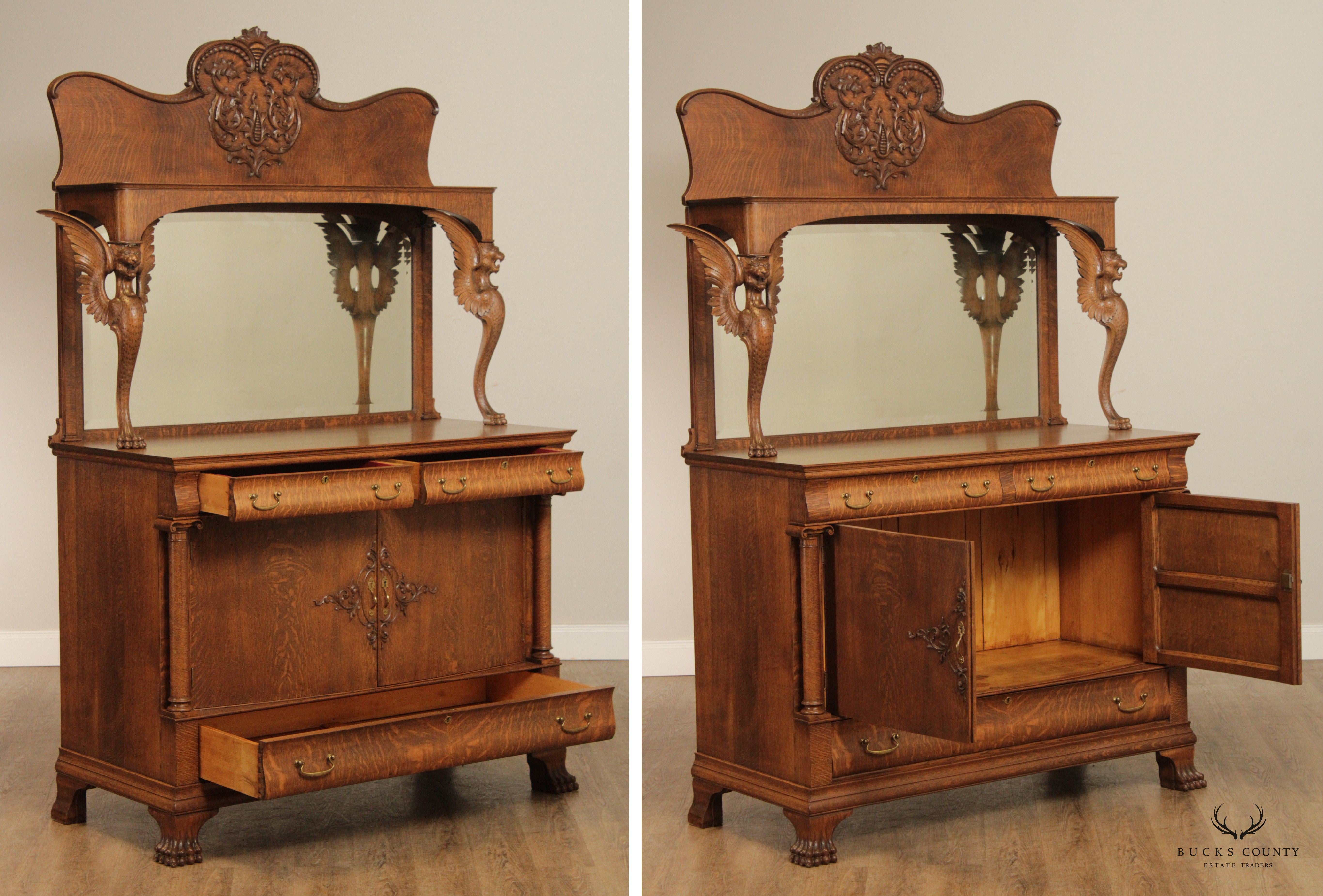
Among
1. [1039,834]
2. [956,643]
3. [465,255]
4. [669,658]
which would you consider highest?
[465,255]

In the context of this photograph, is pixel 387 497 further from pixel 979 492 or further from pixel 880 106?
pixel 880 106

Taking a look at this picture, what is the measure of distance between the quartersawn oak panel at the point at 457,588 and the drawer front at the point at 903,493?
98 centimetres

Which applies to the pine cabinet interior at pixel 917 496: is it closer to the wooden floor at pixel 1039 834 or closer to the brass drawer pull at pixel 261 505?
the wooden floor at pixel 1039 834

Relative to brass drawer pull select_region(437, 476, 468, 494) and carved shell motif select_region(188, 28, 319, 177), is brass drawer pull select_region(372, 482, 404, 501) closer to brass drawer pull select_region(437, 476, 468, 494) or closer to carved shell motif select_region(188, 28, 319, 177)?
brass drawer pull select_region(437, 476, 468, 494)

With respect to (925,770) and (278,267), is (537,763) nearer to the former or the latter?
(925,770)

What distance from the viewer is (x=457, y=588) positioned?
4.10m

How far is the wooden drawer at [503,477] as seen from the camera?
3.76 metres

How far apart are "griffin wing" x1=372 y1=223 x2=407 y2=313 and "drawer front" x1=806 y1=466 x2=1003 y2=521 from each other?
148cm

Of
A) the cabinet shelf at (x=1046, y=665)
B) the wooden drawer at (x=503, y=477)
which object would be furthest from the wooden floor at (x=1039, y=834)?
the wooden drawer at (x=503, y=477)

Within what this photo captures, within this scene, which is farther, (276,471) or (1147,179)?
(1147,179)

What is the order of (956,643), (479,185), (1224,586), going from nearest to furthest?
(956,643), (1224,586), (479,185)

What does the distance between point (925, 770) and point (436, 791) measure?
129 centimetres

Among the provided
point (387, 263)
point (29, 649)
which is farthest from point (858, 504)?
point (29, 649)

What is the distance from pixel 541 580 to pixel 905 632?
114 centimetres
